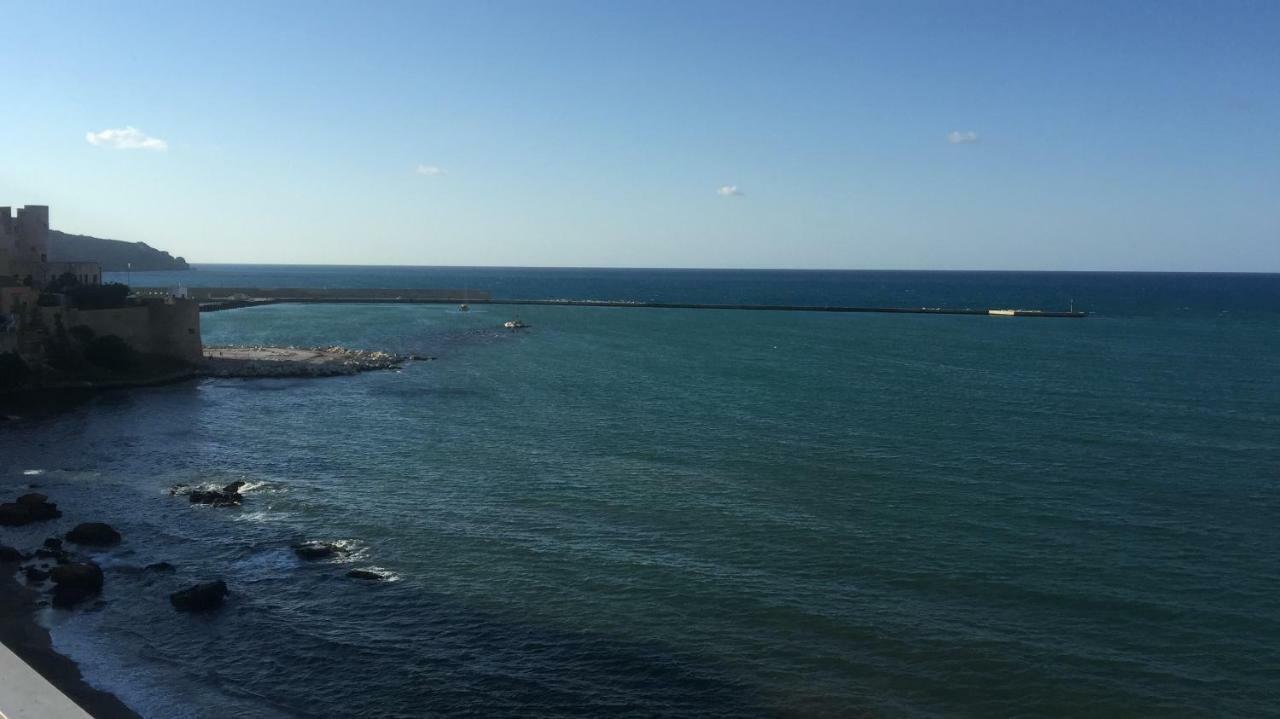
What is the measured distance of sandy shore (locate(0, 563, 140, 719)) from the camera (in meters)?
20.2

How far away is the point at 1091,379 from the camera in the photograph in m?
67.6

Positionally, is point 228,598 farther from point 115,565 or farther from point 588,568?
point 588,568

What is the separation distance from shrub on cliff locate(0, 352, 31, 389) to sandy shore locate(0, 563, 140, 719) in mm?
33592

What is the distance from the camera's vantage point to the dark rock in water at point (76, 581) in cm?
2600

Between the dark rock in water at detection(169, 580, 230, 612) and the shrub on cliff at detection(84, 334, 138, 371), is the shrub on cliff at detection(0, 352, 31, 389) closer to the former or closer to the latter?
the shrub on cliff at detection(84, 334, 138, 371)

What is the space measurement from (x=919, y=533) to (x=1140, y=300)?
597 ft

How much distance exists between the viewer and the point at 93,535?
98.7 ft

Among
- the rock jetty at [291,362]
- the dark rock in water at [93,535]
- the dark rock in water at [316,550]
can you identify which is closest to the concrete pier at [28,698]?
the dark rock in water at [316,550]

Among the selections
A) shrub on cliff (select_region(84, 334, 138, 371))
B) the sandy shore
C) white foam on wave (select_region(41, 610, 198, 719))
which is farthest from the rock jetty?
white foam on wave (select_region(41, 610, 198, 719))

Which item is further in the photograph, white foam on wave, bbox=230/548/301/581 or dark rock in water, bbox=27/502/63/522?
Answer: dark rock in water, bbox=27/502/63/522

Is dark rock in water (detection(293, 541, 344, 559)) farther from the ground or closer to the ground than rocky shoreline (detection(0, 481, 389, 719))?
farther from the ground

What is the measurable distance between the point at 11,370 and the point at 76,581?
120 feet

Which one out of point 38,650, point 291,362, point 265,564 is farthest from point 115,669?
point 291,362

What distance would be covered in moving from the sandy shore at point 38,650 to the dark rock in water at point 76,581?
0.68 meters
